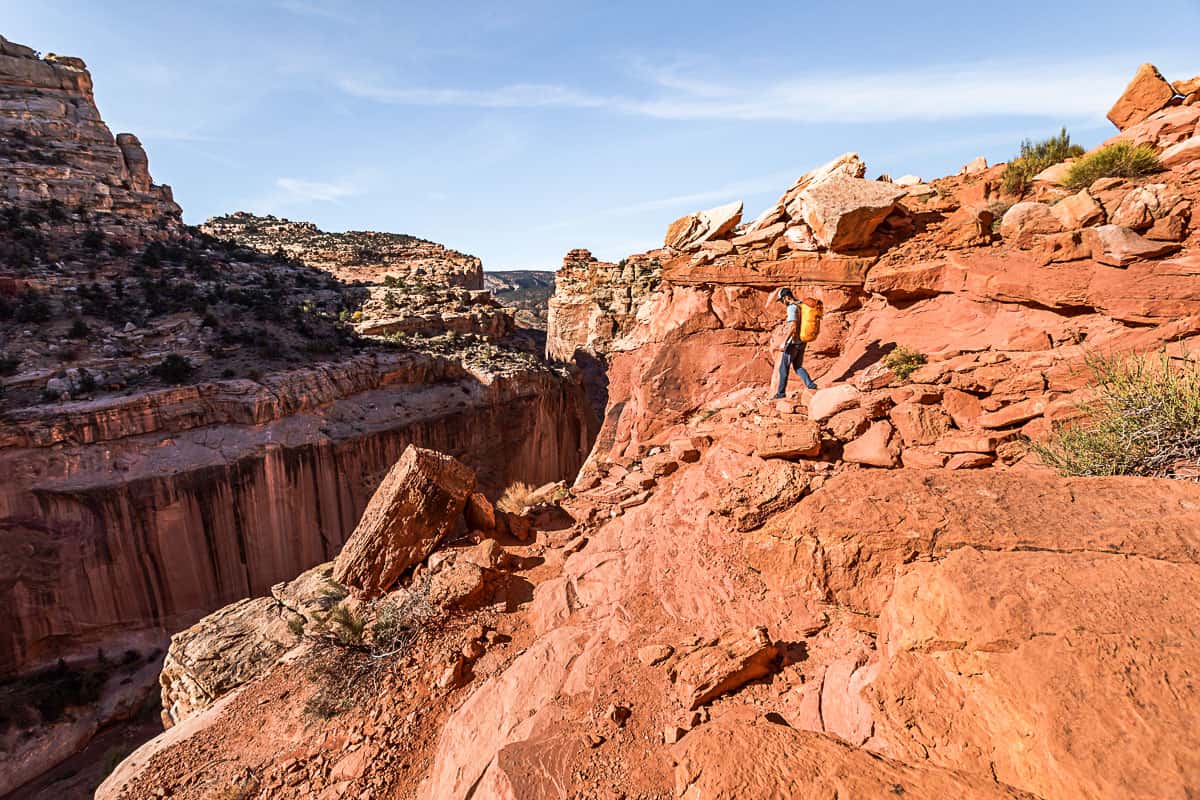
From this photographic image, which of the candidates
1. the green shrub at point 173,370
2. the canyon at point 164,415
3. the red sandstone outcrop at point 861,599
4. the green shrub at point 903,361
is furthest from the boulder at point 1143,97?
the green shrub at point 173,370

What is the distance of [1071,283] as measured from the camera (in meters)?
6.35

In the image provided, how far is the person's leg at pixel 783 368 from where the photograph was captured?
813cm

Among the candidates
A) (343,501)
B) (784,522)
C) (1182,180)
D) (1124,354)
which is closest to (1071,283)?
(1124,354)

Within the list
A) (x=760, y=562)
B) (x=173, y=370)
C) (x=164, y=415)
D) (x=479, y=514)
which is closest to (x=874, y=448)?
(x=760, y=562)

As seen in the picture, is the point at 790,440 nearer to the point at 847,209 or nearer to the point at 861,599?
the point at 861,599

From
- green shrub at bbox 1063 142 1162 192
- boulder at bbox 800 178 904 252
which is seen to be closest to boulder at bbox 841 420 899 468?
boulder at bbox 800 178 904 252

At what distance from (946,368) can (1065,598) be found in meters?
4.47

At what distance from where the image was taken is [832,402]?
21.2 ft

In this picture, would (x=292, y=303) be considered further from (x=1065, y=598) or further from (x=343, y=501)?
(x=1065, y=598)

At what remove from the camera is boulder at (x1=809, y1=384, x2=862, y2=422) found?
6375 mm

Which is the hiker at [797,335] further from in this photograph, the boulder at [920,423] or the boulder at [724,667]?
the boulder at [724,667]

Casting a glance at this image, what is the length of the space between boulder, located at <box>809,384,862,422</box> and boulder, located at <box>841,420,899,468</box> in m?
0.43

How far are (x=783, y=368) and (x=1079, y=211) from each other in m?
4.26

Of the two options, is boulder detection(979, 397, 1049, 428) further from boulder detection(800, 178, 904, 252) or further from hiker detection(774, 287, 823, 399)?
boulder detection(800, 178, 904, 252)
